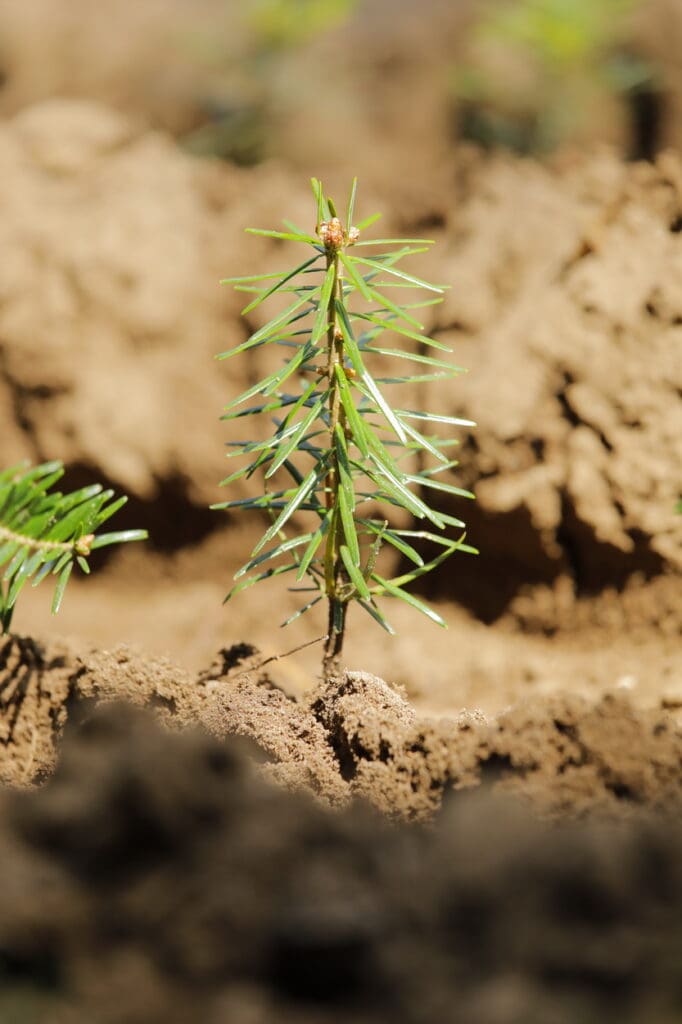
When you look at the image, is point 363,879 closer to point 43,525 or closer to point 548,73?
point 43,525

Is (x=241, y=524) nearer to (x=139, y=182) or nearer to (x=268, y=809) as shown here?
(x=139, y=182)

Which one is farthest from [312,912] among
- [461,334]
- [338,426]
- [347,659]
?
[461,334]

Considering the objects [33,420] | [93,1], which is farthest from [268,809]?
[93,1]

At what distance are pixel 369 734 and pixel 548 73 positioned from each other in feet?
9.87

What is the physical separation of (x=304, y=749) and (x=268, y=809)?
0.40 m

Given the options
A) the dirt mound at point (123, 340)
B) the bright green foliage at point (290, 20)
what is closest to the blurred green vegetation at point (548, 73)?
the bright green foliage at point (290, 20)

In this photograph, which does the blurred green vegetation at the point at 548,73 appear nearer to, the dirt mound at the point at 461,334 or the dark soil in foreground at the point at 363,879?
the dirt mound at the point at 461,334

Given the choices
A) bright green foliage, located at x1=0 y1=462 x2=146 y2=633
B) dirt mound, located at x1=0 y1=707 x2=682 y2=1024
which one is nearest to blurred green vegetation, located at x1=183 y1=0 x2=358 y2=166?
bright green foliage, located at x1=0 y1=462 x2=146 y2=633

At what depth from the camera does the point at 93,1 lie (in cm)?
A: 469

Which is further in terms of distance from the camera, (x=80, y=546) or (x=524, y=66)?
(x=524, y=66)

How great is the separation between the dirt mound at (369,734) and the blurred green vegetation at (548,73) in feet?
8.12

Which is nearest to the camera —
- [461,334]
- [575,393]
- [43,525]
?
[43,525]

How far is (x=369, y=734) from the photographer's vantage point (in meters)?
1.35

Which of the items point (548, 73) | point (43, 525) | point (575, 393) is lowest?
point (43, 525)
